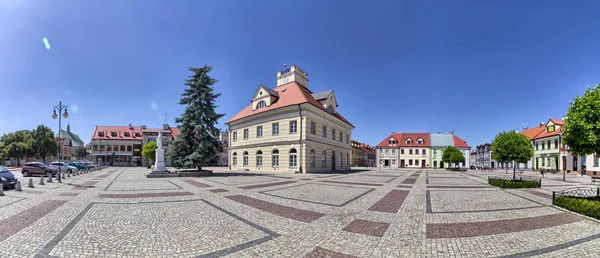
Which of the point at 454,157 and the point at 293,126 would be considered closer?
the point at 293,126

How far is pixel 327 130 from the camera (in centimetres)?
3728

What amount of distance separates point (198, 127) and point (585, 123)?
27454mm

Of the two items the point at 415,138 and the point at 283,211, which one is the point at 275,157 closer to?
the point at 283,211

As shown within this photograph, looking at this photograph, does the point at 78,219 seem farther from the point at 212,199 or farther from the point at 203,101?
the point at 203,101

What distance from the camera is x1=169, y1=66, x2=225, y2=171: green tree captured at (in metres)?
27.1

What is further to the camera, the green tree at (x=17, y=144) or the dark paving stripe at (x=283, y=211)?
the green tree at (x=17, y=144)

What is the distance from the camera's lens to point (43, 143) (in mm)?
54031

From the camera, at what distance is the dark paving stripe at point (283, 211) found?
795 cm

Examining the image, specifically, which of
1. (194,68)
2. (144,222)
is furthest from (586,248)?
(194,68)

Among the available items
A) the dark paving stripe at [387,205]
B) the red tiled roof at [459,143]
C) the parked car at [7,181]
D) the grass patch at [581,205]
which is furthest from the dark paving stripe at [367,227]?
the red tiled roof at [459,143]

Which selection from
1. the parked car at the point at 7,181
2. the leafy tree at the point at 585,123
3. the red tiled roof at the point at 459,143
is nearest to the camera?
the leafy tree at the point at 585,123

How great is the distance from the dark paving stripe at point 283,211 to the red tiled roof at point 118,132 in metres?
72.7

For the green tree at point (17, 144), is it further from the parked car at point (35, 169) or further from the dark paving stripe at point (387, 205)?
the dark paving stripe at point (387, 205)

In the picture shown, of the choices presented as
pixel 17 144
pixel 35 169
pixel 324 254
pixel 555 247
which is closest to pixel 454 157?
pixel 555 247
